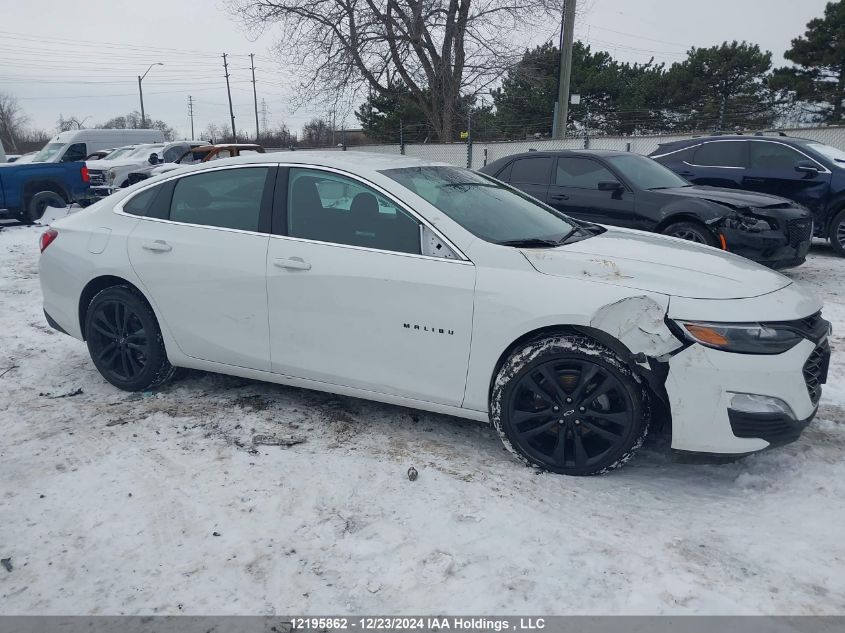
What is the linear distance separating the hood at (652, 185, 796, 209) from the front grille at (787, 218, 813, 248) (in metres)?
0.24

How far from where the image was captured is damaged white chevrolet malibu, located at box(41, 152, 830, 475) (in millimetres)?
2934

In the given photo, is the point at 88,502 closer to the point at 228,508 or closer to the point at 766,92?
the point at 228,508

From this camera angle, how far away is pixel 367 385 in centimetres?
356

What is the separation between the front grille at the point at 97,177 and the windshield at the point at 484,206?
14886 millimetres

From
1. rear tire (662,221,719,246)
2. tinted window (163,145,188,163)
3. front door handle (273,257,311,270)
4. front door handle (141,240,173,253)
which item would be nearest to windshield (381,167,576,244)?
front door handle (273,257,311,270)

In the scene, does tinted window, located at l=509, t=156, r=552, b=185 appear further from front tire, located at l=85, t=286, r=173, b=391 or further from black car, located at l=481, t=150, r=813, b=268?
front tire, located at l=85, t=286, r=173, b=391

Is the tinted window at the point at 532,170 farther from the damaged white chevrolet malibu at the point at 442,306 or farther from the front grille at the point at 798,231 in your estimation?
the damaged white chevrolet malibu at the point at 442,306

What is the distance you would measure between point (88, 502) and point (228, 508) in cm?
68

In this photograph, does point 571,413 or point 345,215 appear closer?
point 571,413

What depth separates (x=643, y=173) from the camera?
785cm

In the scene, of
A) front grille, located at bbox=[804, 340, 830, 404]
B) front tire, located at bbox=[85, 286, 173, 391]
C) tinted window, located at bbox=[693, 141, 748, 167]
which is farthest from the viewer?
tinted window, located at bbox=[693, 141, 748, 167]

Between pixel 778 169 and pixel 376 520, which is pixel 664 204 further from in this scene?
pixel 376 520

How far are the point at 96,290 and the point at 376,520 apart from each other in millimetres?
2718

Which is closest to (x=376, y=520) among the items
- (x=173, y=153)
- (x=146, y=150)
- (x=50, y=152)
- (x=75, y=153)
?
(x=173, y=153)
